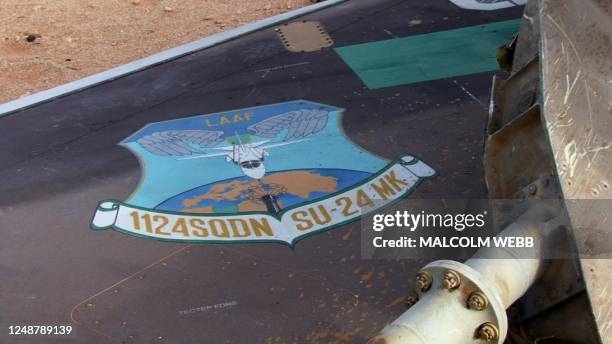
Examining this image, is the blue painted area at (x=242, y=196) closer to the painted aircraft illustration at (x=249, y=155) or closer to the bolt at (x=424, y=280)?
the painted aircraft illustration at (x=249, y=155)

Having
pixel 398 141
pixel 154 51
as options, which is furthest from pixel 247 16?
pixel 398 141

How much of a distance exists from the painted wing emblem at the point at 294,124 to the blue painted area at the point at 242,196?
83cm

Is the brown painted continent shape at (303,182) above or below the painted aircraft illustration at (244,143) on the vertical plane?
above

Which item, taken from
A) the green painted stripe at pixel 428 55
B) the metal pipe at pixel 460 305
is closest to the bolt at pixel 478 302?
the metal pipe at pixel 460 305

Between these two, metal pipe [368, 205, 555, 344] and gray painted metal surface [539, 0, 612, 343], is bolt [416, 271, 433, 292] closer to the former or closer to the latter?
metal pipe [368, 205, 555, 344]

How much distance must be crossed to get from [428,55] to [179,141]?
3273 mm

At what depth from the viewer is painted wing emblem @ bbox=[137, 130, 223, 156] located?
797 cm

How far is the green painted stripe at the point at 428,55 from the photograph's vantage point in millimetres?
9141

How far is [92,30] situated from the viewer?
14.2m

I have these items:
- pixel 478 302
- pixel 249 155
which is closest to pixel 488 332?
pixel 478 302

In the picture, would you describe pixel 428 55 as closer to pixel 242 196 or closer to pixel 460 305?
pixel 242 196

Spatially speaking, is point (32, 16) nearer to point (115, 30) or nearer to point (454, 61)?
point (115, 30)

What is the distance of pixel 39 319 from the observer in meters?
5.85

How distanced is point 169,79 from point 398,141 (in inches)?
132
